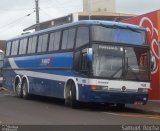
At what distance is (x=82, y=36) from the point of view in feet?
71.7

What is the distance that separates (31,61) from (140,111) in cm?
836

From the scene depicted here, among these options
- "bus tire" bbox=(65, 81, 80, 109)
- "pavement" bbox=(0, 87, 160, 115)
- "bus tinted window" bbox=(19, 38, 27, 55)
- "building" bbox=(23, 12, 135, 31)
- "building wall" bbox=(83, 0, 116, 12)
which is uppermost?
"building wall" bbox=(83, 0, 116, 12)

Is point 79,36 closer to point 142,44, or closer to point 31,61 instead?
point 142,44

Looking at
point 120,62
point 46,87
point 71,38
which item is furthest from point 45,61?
point 120,62

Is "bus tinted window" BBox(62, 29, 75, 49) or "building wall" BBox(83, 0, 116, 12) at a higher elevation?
"building wall" BBox(83, 0, 116, 12)

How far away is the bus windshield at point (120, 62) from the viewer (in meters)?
21.0

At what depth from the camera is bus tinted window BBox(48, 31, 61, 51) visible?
24.6 metres

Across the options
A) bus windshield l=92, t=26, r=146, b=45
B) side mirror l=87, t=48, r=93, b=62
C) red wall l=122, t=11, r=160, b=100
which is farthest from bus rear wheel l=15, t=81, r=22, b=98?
side mirror l=87, t=48, r=93, b=62

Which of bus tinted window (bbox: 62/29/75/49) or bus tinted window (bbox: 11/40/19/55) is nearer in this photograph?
bus tinted window (bbox: 62/29/75/49)

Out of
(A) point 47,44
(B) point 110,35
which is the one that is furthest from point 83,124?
(A) point 47,44

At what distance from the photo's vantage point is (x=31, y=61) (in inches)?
1116

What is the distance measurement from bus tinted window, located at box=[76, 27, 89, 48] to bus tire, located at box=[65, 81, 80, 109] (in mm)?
1793

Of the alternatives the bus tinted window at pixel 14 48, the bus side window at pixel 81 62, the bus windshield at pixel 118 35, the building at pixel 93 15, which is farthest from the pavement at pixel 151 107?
the building at pixel 93 15

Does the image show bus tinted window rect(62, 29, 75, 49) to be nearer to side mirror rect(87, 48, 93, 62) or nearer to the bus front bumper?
side mirror rect(87, 48, 93, 62)
